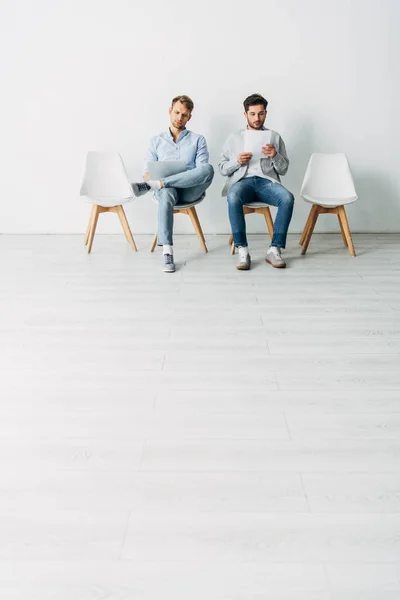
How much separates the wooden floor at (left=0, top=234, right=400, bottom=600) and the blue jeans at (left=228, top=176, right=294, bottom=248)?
0.62m

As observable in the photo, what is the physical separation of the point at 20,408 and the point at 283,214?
237 centimetres

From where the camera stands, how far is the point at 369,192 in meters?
4.72

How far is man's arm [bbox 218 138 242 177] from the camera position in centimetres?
390

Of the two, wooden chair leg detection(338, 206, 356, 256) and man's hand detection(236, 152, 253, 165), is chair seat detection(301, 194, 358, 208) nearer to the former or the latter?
wooden chair leg detection(338, 206, 356, 256)

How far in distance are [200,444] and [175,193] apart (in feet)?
8.03

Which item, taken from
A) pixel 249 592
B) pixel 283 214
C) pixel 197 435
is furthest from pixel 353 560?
pixel 283 214

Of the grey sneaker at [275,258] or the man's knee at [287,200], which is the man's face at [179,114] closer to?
the man's knee at [287,200]

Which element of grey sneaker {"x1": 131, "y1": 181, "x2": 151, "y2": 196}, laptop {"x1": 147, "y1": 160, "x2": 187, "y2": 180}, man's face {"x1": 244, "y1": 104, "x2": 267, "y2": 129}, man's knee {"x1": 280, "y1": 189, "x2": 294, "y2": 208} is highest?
man's face {"x1": 244, "y1": 104, "x2": 267, "y2": 129}

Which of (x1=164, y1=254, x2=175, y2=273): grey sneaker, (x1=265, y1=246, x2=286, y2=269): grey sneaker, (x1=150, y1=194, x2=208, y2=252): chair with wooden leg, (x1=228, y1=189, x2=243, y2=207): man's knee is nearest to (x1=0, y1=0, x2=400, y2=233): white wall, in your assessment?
(x1=150, y1=194, x2=208, y2=252): chair with wooden leg

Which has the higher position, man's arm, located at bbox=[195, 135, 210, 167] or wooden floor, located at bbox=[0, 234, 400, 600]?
man's arm, located at bbox=[195, 135, 210, 167]

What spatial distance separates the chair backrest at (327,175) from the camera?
13.9 ft

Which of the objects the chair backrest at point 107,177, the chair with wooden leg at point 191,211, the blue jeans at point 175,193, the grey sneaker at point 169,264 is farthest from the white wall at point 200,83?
the grey sneaker at point 169,264

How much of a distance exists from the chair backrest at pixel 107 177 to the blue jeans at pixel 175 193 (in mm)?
615

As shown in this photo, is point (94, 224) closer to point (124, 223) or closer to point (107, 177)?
point (124, 223)
